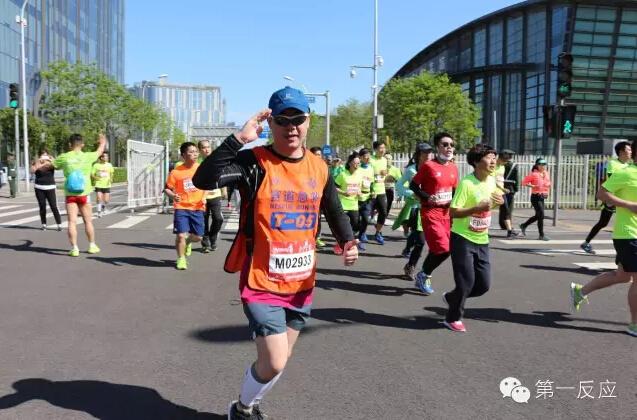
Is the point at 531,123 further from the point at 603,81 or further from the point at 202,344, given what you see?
the point at 202,344

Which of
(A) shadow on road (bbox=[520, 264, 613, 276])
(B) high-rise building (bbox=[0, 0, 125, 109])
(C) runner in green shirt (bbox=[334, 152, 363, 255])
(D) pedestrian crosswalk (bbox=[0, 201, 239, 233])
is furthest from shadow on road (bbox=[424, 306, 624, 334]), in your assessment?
(B) high-rise building (bbox=[0, 0, 125, 109])

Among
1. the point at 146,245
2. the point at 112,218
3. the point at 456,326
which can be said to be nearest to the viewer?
the point at 456,326

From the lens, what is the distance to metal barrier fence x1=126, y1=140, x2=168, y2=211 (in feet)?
58.1

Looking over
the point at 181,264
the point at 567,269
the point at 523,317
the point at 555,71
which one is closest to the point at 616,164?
the point at 567,269

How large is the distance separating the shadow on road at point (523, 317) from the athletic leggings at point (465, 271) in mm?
547

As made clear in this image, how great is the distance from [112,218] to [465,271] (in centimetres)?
1276

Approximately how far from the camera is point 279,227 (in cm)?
297

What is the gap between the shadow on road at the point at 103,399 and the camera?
3.33 metres

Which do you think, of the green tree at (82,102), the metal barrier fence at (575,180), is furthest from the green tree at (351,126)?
the metal barrier fence at (575,180)

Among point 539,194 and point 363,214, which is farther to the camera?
point 539,194

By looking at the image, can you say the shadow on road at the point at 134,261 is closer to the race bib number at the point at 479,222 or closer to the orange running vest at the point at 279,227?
the race bib number at the point at 479,222

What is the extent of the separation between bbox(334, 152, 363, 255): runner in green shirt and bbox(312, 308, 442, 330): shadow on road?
4.02 metres

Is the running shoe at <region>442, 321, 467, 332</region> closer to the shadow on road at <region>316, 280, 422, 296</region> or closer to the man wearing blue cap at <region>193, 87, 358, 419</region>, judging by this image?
the shadow on road at <region>316, 280, 422, 296</region>

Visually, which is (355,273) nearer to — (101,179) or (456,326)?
(456,326)
